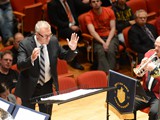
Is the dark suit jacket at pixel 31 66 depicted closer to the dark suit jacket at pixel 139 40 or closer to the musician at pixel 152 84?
the musician at pixel 152 84

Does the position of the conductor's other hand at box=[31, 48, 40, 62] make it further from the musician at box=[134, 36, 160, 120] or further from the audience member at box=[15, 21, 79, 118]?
the musician at box=[134, 36, 160, 120]

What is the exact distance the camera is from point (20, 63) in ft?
14.0

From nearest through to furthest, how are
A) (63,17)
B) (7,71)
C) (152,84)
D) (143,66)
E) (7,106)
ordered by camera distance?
(7,106) < (143,66) < (152,84) < (7,71) < (63,17)

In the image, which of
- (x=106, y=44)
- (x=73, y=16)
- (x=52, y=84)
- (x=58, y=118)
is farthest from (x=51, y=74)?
(x=73, y=16)

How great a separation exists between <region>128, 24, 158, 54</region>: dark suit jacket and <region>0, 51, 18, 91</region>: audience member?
199cm

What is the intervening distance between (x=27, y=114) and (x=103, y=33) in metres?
3.25

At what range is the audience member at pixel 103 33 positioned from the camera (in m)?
6.75

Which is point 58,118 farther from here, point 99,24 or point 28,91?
point 99,24

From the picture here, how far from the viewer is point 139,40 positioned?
22.4 ft

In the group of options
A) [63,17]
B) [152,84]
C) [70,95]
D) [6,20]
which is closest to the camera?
[70,95]

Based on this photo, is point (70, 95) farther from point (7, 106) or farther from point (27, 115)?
point (7, 106)

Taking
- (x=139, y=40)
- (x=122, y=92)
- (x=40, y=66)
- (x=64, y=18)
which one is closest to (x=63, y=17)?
(x=64, y=18)

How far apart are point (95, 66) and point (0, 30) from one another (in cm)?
154

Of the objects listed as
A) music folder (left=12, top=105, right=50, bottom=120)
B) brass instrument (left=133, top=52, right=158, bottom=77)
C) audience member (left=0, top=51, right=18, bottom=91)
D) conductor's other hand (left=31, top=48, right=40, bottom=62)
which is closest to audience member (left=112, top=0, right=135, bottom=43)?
audience member (left=0, top=51, right=18, bottom=91)
